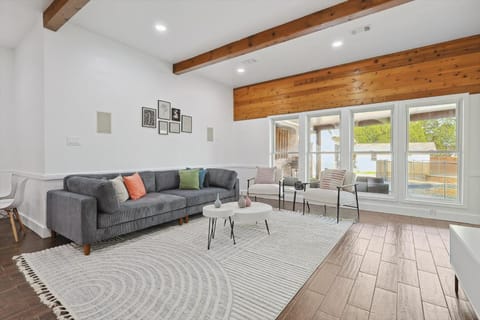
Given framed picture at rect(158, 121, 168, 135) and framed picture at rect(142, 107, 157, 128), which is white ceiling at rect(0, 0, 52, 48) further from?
framed picture at rect(158, 121, 168, 135)

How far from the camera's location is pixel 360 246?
2881 millimetres

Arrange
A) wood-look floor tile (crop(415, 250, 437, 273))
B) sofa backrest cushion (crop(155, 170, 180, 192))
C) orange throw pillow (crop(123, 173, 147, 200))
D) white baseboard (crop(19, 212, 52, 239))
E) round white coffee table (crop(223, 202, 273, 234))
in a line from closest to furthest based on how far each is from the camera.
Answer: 1. wood-look floor tile (crop(415, 250, 437, 273))
2. round white coffee table (crop(223, 202, 273, 234))
3. white baseboard (crop(19, 212, 52, 239))
4. orange throw pillow (crop(123, 173, 147, 200))
5. sofa backrest cushion (crop(155, 170, 180, 192))

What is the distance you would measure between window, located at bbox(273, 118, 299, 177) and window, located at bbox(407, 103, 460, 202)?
2.30 meters

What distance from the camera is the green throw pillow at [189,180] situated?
4.36 m

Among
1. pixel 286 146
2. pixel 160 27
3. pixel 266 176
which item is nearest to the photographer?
pixel 160 27

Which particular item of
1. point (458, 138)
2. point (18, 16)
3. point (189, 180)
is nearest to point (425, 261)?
point (458, 138)

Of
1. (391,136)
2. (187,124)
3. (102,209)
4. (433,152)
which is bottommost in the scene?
(102,209)

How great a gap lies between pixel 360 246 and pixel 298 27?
299 centimetres

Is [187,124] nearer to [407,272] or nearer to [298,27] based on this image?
[298,27]

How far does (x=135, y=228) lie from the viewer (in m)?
3.06

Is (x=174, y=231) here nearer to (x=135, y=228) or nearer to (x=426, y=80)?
(x=135, y=228)

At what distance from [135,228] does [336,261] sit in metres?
2.48

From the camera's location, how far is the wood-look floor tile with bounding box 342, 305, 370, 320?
163cm

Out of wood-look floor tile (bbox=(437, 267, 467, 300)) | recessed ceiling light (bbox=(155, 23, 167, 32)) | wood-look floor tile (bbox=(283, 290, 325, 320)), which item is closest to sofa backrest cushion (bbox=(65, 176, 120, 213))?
wood-look floor tile (bbox=(283, 290, 325, 320))
